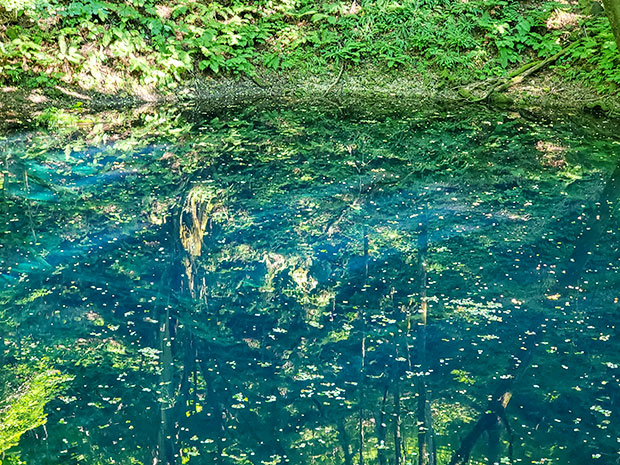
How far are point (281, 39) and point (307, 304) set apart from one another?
957 centimetres

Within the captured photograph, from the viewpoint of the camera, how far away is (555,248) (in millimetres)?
6219

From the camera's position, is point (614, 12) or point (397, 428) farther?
point (614, 12)

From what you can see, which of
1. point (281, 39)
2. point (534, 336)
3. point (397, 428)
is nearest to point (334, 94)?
point (281, 39)

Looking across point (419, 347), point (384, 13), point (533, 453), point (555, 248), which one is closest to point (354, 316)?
point (419, 347)

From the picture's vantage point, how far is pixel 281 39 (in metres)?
13.7

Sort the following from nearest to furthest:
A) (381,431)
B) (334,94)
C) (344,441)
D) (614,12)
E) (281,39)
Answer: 1. (344,441)
2. (381,431)
3. (614,12)
4. (334,94)
5. (281,39)

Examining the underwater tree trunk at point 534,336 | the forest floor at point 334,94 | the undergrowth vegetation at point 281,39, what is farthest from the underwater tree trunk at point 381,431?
the undergrowth vegetation at point 281,39

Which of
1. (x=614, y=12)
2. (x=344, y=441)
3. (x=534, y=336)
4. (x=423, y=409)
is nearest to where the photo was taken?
(x=344, y=441)

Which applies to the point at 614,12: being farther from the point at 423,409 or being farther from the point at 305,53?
the point at 305,53

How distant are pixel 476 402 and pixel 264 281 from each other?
2224 millimetres

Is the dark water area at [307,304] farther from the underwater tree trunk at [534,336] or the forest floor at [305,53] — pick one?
the forest floor at [305,53]

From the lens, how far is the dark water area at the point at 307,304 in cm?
375

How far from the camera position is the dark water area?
12.3 ft

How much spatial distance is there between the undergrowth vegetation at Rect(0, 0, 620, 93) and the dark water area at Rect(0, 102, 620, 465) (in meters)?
3.06
